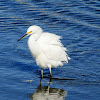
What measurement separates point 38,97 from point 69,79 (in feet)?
4.17

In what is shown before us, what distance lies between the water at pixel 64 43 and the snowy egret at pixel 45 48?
1.11ft

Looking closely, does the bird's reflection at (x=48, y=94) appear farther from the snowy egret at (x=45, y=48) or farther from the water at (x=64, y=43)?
the snowy egret at (x=45, y=48)

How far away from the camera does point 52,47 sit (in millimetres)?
8523

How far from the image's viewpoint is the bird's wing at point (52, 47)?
27.4ft

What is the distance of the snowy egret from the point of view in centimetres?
831

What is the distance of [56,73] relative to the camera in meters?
8.85

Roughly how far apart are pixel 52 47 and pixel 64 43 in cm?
232

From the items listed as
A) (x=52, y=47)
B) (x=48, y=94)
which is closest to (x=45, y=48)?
(x=52, y=47)

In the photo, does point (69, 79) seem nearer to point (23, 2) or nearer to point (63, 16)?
point (63, 16)

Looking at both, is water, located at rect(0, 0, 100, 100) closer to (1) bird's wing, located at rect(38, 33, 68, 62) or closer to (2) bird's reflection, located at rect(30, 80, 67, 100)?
(2) bird's reflection, located at rect(30, 80, 67, 100)

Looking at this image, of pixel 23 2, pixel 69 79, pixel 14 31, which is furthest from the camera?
pixel 23 2

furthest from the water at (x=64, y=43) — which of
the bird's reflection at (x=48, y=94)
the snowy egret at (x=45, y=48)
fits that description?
the snowy egret at (x=45, y=48)

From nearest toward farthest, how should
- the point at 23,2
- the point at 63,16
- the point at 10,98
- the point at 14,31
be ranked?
1. the point at 10,98
2. the point at 14,31
3. the point at 63,16
4. the point at 23,2

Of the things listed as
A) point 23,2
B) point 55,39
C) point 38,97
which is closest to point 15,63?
point 55,39
